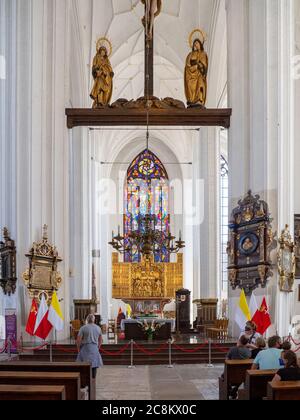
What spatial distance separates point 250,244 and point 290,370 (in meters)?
11.7

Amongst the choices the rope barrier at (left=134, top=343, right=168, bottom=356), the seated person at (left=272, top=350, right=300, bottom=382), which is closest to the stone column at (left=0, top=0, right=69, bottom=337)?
the rope barrier at (left=134, top=343, right=168, bottom=356)

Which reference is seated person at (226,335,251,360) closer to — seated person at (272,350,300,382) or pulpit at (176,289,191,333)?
seated person at (272,350,300,382)

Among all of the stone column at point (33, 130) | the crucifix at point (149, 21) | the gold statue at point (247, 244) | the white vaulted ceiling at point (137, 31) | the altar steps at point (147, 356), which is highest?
the white vaulted ceiling at point (137, 31)

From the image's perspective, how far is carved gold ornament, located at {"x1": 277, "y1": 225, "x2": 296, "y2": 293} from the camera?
18172 mm

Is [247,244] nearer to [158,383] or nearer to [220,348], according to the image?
[220,348]

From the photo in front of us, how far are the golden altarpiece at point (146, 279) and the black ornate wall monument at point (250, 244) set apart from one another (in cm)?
A: 1911

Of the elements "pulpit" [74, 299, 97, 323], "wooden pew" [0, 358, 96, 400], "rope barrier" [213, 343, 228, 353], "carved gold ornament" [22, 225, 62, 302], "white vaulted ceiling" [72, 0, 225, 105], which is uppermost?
"white vaulted ceiling" [72, 0, 225, 105]

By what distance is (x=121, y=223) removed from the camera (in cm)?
4194

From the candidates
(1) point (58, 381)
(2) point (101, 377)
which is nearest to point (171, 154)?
(2) point (101, 377)

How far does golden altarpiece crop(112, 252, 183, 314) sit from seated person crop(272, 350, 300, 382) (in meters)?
31.4

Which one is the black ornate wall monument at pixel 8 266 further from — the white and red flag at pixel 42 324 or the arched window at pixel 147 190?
the arched window at pixel 147 190

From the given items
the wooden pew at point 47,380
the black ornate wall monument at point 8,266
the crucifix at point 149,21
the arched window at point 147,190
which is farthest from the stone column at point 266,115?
the arched window at point 147,190

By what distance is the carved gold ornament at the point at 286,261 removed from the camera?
18172 mm
